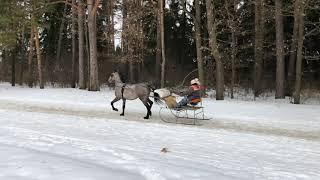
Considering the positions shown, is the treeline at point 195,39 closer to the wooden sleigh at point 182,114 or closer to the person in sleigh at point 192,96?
the wooden sleigh at point 182,114

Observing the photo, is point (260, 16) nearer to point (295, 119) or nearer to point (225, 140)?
point (295, 119)

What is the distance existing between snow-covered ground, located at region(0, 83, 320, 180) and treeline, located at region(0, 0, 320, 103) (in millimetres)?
5550

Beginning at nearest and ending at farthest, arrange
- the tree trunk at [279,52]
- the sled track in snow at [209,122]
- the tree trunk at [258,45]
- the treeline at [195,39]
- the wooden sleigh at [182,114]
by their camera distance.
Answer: the sled track in snow at [209,122] → the wooden sleigh at [182,114] → the tree trunk at [279,52] → the treeline at [195,39] → the tree trunk at [258,45]

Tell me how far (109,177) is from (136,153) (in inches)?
102

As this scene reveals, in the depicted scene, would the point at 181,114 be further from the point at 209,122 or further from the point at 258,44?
the point at 258,44

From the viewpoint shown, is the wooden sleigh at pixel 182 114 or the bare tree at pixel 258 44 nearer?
the wooden sleigh at pixel 182 114

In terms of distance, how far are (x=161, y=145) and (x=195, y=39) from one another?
23.0m

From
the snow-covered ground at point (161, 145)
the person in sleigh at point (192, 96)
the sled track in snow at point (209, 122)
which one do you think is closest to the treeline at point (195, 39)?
the snow-covered ground at point (161, 145)

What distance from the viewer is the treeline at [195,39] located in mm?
24562

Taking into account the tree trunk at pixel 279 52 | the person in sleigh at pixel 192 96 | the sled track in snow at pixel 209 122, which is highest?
the tree trunk at pixel 279 52

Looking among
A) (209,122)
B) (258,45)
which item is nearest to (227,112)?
(209,122)

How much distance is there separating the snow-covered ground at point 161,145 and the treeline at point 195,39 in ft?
18.2

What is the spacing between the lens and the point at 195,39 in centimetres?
3297

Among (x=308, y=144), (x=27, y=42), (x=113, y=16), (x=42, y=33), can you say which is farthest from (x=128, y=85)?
(x=42, y=33)
